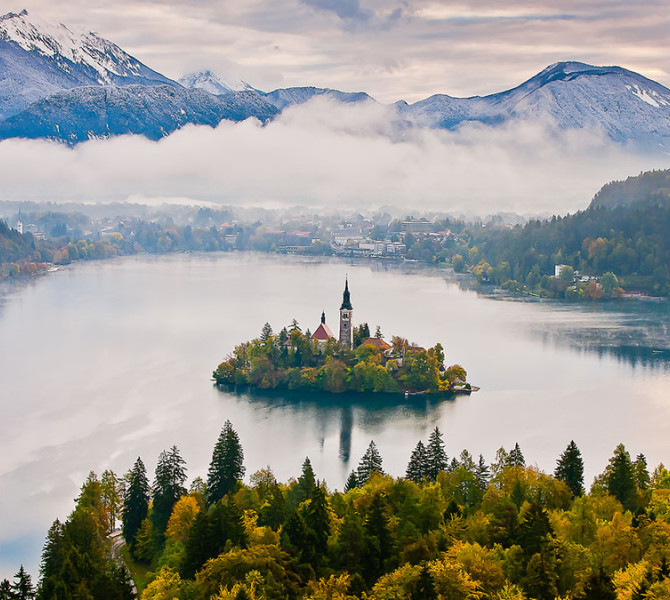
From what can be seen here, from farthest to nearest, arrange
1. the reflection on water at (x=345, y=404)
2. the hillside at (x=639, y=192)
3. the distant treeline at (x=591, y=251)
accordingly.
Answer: the hillside at (x=639, y=192) → the distant treeline at (x=591, y=251) → the reflection on water at (x=345, y=404)

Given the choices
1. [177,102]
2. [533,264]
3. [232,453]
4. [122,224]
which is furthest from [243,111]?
[232,453]

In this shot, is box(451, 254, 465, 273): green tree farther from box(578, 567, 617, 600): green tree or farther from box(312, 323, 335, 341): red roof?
box(578, 567, 617, 600): green tree

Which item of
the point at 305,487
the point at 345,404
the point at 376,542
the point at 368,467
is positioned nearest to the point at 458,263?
the point at 345,404

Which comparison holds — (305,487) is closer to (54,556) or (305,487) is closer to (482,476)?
(482,476)

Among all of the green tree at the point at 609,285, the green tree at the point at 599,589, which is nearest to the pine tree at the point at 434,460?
the green tree at the point at 599,589

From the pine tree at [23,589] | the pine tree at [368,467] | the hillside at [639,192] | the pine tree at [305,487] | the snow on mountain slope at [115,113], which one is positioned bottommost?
the pine tree at [23,589]

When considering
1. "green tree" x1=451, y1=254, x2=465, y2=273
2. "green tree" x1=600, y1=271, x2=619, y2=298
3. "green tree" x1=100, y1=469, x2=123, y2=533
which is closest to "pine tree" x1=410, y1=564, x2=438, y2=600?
"green tree" x1=100, y1=469, x2=123, y2=533

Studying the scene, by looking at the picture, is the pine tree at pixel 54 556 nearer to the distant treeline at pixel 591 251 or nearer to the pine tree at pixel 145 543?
the pine tree at pixel 145 543
